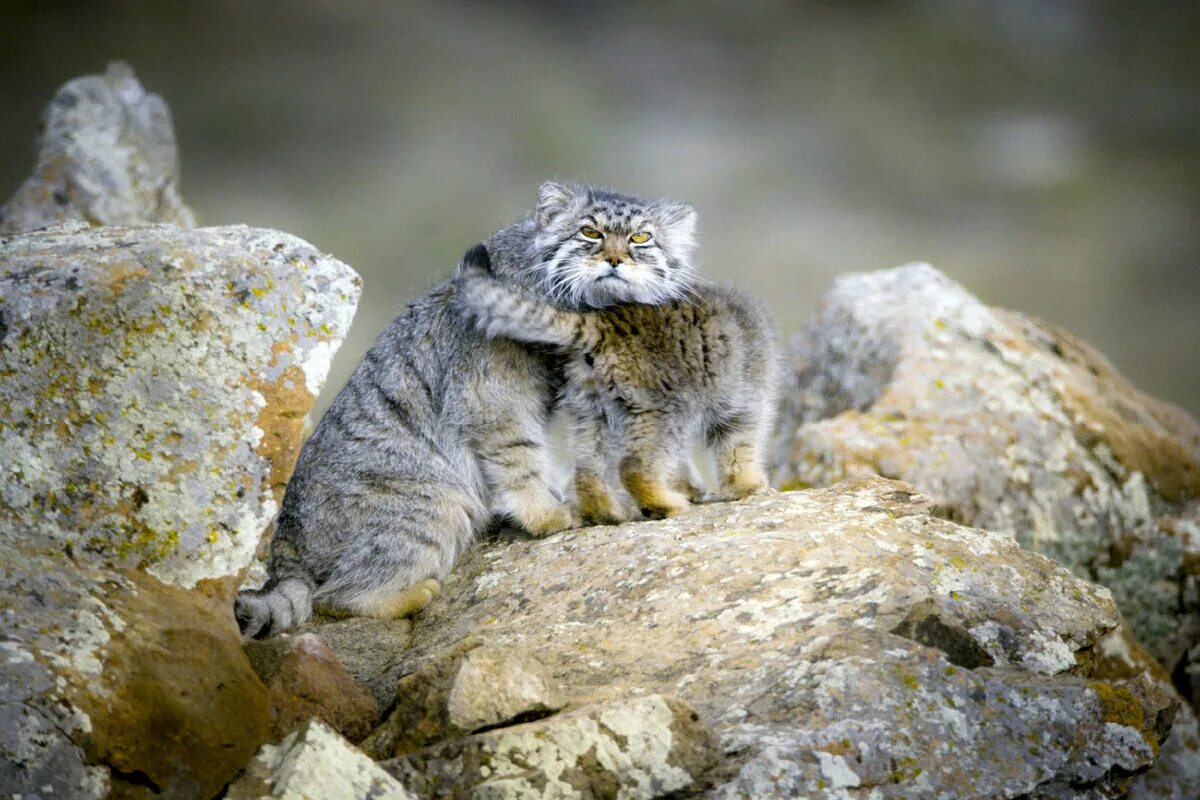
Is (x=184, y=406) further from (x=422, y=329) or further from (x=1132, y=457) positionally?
(x=1132, y=457)

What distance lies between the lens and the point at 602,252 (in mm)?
5621

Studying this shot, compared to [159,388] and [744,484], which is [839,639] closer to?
[744,484]

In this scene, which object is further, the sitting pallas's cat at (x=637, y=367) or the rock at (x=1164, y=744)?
the rock at (x=1164, y=744)

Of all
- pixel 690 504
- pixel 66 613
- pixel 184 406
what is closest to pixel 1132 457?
pixel 690 504

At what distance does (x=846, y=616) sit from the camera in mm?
4168

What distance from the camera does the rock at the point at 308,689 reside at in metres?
3.93

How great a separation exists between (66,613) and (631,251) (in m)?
2.99

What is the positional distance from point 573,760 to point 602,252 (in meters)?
2.79

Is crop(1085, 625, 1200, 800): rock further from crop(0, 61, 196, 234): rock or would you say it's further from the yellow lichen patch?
crop(0, 61, 196, 234): rock

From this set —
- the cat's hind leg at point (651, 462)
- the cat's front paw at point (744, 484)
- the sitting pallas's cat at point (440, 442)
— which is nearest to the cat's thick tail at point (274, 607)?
the sitting pallas's cat at point (440, 442)

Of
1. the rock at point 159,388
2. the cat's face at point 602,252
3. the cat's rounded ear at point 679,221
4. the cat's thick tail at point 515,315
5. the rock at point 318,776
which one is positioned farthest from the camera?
the cat's rounded ear at point 679,221

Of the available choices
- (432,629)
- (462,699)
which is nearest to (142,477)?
(432,629)

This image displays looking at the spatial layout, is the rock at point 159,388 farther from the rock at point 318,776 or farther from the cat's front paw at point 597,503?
the cat's front paw at point 597,503

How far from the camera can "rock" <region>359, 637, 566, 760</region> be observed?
142 inches
